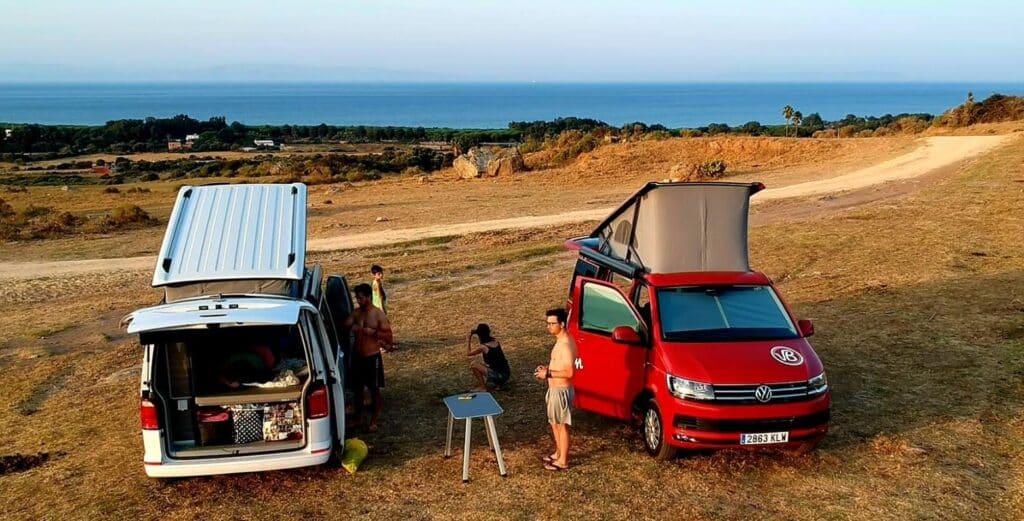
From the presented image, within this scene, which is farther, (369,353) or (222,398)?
(369,353)

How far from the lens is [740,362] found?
7.72m

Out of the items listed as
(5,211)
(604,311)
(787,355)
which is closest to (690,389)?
(787,355)

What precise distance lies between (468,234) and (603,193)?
1117 centimetres

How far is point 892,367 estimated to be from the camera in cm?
1089

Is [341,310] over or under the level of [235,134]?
A: under

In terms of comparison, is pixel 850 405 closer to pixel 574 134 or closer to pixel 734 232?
pixel 734 232

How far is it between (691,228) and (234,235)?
16.0ft

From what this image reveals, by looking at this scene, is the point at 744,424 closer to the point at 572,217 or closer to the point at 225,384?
the point at 225,384

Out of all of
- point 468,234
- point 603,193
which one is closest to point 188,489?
point 468,234

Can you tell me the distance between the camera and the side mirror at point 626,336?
8.22m

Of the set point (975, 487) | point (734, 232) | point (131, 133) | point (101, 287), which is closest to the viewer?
point (975, 487)

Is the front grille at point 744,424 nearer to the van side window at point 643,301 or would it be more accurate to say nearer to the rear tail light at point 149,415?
the van side window at point 643,301

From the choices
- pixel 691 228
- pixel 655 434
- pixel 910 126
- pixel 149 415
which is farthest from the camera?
pixel 910 126

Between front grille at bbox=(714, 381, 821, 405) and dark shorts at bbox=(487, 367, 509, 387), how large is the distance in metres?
3.61
